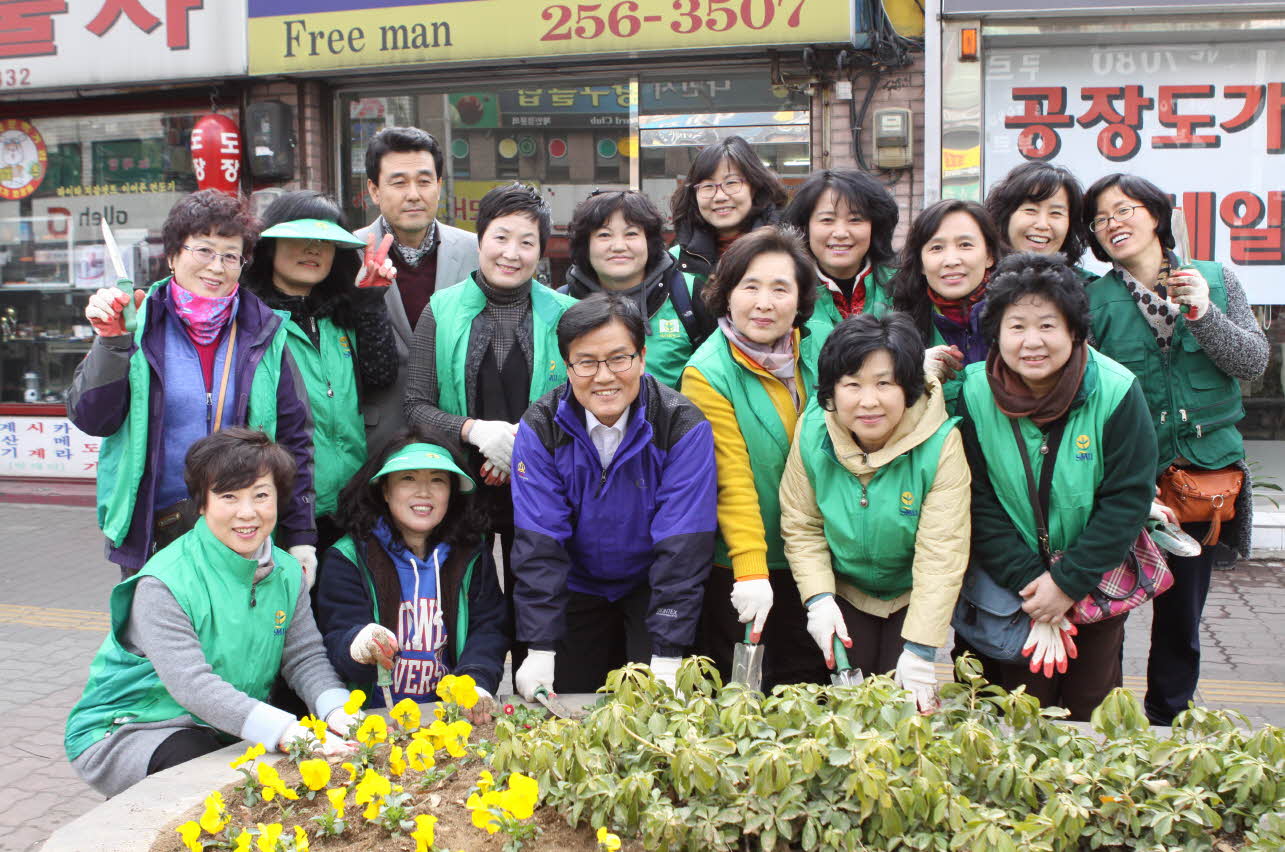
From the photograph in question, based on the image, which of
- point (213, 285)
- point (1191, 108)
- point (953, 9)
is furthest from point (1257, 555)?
point (213, 285)

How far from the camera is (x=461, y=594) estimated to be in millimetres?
3133

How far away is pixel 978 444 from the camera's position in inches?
114

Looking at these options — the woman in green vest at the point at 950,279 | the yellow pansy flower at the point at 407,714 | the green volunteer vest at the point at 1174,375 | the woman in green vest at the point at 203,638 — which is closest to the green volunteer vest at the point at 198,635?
the woman in green vest at the point at 203,638

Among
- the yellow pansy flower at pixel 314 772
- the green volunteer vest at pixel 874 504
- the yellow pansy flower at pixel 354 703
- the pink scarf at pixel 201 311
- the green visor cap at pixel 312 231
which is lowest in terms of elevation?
the yellow pansy flower at pixel 314 772

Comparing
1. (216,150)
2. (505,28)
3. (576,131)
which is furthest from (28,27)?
(576,131)

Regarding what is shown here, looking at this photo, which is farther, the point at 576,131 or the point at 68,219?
the point at 68,219

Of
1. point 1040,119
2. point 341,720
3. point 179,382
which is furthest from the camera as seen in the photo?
point 1040,119

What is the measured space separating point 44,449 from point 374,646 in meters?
7.37

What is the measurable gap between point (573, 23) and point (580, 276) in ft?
14.2

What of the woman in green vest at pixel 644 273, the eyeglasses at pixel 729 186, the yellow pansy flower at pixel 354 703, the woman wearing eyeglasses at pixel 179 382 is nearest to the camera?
the yellow pansy flower at pixel 354 703

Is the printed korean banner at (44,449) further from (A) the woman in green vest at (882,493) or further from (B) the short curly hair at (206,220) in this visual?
(A) the woman in green vest at (882,493)

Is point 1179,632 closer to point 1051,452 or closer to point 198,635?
point 1051,452

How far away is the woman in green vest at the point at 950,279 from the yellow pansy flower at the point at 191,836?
204cm

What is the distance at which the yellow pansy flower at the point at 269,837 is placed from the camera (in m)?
1.97
